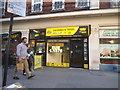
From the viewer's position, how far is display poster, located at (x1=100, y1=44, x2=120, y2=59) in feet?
23.9

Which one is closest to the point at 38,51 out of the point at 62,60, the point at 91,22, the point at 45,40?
the point at 45,40

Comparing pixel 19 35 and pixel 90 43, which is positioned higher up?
pixel 19 35

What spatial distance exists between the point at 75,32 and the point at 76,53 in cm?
→ 173

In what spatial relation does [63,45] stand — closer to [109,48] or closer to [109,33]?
[109,48]

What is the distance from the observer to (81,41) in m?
7.95

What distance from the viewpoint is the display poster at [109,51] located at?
729cm

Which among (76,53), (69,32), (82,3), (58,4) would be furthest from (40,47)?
(82,3)

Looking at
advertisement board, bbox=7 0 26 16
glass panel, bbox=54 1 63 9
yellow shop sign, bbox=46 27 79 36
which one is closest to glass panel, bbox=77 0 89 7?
glass panel, bbox=54 1 63 9

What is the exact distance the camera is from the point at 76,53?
26.2 ft

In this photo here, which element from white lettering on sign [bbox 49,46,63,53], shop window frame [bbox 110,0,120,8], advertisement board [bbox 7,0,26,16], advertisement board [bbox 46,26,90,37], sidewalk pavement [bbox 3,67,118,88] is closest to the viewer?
advertisement board [bbox 7,0,26,16]

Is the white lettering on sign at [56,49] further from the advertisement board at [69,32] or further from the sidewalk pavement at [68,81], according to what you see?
the sidewalk pavement at [68,81]

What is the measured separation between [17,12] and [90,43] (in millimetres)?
5691

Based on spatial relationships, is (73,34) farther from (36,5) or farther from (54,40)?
(36,5)

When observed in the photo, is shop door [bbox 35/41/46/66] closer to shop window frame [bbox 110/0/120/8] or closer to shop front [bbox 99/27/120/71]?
shop front [bbox 99/27/120/71]
